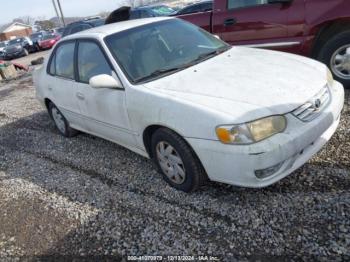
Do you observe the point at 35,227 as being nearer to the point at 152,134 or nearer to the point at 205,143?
the point at 152,134

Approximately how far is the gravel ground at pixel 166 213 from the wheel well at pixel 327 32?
3.57 ft

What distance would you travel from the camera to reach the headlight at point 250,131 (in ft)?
8.72

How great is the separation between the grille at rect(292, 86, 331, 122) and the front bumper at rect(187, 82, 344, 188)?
0.04 meters

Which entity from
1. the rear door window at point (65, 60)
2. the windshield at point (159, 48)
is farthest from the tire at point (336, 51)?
the rear door window at point (65, 60)

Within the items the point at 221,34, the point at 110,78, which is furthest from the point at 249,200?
the point at 221,34

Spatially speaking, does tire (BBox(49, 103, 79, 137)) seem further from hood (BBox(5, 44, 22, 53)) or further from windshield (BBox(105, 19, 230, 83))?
hood (BBox(5, 44, 22, 53))

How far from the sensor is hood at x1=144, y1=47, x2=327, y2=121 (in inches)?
110

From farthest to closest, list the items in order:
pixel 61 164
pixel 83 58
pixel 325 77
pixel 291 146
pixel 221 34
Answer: pixel 221 34, pixel 61 164, pixel 83 58, pixel 325 77, pixel 291 146

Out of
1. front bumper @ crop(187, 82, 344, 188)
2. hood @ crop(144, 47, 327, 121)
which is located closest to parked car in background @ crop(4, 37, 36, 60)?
hood @ crop(144, 47, 327, 121)

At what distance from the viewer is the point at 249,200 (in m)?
3.12

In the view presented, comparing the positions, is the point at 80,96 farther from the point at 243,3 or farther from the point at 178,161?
the point at 243,3

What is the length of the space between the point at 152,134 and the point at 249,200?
1.11 meters

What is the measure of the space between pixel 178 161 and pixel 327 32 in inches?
128

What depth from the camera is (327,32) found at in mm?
4965
